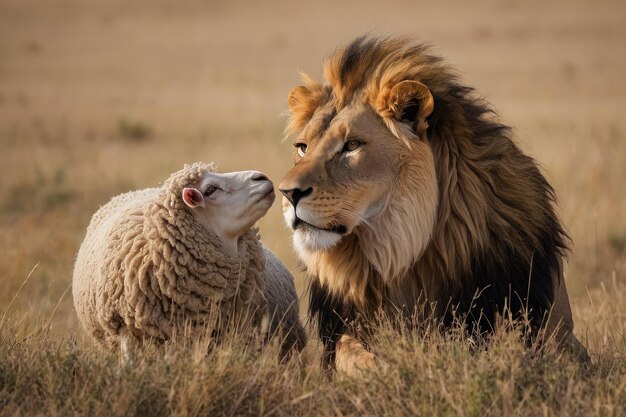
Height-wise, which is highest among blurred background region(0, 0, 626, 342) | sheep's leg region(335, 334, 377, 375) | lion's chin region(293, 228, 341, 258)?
lion's chin region(293, 228, 341, 258)

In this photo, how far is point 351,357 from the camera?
4820 mm

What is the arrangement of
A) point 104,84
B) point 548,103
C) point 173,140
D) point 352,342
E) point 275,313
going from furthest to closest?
point 104,84, point 548,103, point 173,140, point 275,313, point 352,342

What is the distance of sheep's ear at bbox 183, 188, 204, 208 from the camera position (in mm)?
5110

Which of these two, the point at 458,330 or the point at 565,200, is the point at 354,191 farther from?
the point at 565,200

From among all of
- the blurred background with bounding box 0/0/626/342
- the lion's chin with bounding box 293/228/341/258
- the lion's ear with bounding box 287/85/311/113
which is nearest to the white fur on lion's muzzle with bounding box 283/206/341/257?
the lion's chin with bounding box 293/228/341/258

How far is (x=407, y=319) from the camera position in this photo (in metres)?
4.80

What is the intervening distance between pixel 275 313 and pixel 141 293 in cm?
94

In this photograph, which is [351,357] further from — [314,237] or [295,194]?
[295,194]

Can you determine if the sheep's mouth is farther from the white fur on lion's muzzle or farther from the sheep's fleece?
the white fur on lion's muzzle

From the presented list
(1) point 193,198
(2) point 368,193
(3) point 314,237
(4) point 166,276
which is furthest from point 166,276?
(2) point 368,193

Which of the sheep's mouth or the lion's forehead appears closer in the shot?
the lion's forehead

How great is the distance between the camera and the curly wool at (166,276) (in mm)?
4992

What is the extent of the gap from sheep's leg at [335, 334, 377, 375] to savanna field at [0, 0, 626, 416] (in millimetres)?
92

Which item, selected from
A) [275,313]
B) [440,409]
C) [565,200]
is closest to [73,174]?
[565,200]
